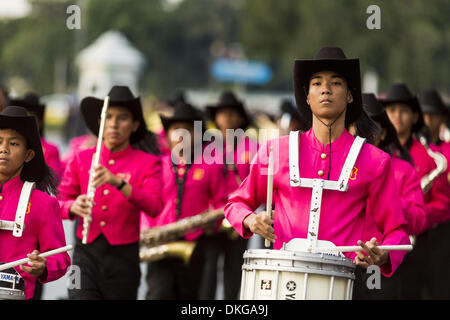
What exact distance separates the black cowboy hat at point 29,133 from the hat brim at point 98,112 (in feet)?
7.63

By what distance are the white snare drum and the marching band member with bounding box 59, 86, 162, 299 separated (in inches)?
95.6

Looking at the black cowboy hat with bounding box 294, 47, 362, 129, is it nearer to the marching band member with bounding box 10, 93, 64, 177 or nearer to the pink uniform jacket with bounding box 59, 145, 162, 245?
the pink uniform jacket with bounding box 59, 145, 162, 245

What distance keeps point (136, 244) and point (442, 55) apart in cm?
5215

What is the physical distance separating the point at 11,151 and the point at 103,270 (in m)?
2.42

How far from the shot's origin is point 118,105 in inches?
352

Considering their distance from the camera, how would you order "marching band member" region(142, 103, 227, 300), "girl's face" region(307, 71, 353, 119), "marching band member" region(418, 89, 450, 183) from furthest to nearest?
"marching band member" region(418, 89, 450, 183) < "marching band member" region(142, 103, 227, 300) < "girl's face" region(307, 71, 353, 119)

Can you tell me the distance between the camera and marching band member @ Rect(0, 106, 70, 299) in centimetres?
636

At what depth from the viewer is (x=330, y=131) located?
630 cm

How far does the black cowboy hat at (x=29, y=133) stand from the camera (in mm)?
6520

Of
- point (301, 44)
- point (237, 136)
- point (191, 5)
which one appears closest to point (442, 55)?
point (301, 44)

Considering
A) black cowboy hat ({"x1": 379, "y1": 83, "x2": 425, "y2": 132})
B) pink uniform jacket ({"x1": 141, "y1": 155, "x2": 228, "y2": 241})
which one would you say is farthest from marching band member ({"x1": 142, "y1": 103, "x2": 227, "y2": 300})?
black cowboy hat ({"x1": 379, "y1": 83, "x2": 425, "y2": 132})

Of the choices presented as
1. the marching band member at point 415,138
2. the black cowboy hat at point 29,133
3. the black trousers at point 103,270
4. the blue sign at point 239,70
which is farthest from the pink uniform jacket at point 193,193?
the blue sign at point 239,70

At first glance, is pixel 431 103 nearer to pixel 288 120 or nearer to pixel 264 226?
pixel 288 120

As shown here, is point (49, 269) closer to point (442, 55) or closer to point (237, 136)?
point (237, 136)
